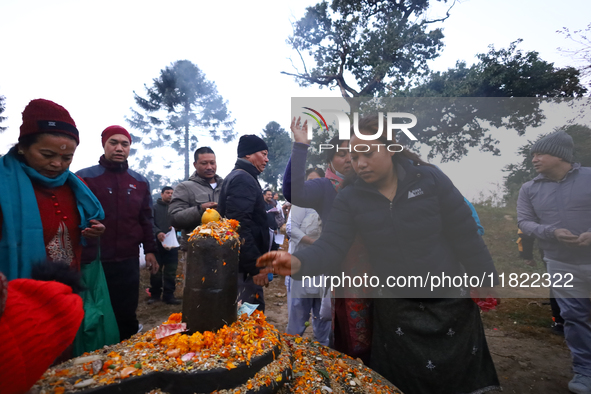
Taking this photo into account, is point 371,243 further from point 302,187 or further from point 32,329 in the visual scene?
point 32,329

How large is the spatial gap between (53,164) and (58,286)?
4.45 ft

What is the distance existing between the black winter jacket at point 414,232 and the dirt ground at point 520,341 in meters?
0.77

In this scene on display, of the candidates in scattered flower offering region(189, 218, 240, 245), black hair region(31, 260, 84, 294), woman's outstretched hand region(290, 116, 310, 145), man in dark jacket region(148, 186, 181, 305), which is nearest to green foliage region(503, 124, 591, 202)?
woman's outstretched hand region(290, 116, 310, 145)

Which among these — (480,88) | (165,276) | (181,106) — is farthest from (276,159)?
(165,276)

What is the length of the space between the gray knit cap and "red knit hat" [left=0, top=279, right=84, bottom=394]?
4.42 metres

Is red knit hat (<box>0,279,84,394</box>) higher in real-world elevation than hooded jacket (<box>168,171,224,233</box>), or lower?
lower

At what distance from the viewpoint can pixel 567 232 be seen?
3.12 meters

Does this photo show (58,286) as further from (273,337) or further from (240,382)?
(273,337)

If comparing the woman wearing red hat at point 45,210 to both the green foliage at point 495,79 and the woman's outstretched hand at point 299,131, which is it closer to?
the woman's outstretched hand at point 299,131

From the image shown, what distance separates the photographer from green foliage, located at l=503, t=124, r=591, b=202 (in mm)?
4152

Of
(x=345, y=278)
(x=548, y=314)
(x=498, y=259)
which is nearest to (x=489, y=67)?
(x=498, y=259)

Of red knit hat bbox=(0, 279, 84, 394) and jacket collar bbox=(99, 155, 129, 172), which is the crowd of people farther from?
jacket collar bbox=(99, 155, 129, 172)

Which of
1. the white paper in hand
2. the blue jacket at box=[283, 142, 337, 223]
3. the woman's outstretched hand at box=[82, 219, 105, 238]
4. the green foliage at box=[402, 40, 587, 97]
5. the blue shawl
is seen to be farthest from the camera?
the green foliage at box=[402, 40, 587, 97]

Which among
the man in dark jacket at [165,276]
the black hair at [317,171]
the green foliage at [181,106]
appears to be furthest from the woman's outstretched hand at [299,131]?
the green foliage at [181,106]
